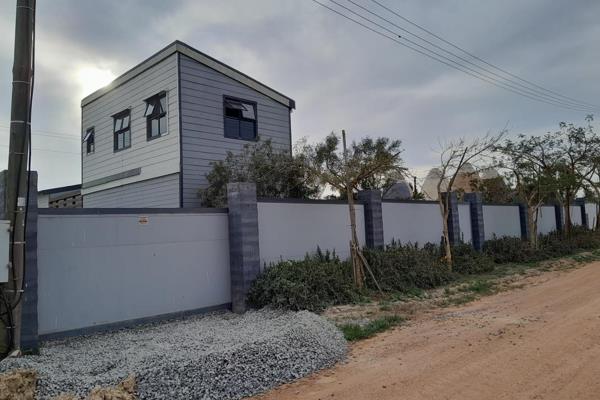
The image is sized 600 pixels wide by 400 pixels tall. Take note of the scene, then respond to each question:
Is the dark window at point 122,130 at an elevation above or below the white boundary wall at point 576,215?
above

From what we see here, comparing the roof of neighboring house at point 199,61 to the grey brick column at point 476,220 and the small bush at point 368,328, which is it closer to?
the grey brick column at point 476,220

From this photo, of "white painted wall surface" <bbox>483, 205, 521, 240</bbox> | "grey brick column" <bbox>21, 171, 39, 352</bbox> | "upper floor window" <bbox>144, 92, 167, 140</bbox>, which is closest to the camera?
"grey brick column" <bbox>21, 171, 39, 352</bbox>

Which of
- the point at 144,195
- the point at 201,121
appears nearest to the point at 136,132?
the point at 144,195

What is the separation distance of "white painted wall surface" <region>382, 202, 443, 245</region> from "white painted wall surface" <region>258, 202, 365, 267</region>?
1.41 meters

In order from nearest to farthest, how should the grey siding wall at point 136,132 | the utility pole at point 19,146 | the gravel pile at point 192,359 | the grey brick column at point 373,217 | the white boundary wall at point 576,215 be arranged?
the gravel pile at point 192,359
the utility pole at point 19,146
the grey siding wall at point 136,132
the grey brick column at point 373,217
the white boundary wall at point 576,215

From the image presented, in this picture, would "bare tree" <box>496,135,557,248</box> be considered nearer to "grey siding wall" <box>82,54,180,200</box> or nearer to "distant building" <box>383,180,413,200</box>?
"distant building" <box>383,180,413,200</box>

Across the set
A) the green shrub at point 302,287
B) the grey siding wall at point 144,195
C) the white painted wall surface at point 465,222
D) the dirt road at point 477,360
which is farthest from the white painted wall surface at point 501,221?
the grey siding wall at point 144,195

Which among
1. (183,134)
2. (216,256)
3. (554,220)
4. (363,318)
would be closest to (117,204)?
(183,134)

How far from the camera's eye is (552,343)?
5414mm

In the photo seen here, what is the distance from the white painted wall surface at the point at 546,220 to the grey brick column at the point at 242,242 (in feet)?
55.8

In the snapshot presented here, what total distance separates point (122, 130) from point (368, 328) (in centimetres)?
1051

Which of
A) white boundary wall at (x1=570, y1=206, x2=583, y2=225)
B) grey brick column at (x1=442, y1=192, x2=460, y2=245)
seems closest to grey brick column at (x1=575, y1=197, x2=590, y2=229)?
white boundary wall at (x1=570, y1=206, x2=583, y2=225)

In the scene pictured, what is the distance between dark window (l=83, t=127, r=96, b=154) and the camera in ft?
49.1

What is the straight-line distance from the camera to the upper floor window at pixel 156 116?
39.6 feet
